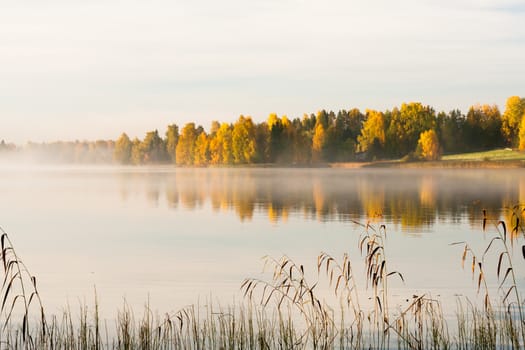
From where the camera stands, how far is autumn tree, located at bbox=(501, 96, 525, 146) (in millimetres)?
181125

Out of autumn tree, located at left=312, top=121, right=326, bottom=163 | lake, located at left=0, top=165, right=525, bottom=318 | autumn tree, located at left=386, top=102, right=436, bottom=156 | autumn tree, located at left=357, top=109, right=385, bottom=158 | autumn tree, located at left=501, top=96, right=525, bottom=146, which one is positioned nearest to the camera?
lake, located at left=0, top=165, right=525, bottom=318

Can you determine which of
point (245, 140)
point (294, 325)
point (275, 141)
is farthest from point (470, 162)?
point (294, 325)

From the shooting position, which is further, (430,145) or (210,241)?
(430,145)

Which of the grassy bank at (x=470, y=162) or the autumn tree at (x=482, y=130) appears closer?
the grassy bank at (x=470, y=162)

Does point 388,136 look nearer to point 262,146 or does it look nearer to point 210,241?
point 262,146

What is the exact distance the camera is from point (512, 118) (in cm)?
18112

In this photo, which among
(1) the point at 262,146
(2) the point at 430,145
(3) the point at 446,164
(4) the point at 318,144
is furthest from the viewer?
(1) the point at 262,146

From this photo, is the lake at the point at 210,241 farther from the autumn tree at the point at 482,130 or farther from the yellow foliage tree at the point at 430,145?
the autumn tree at the point at 482,130

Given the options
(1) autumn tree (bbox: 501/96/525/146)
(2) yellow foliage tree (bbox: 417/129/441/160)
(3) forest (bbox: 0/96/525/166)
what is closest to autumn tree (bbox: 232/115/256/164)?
(3) forest (bbox: 0/96/525/166)

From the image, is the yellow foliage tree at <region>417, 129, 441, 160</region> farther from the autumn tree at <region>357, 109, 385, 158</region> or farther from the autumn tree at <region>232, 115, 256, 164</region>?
the autumn tree at <region>232, 115, 256, 164</region>

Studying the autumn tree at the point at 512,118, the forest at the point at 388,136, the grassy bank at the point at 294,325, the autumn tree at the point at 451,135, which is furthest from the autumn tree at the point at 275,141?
the grassy bank at the point at 294,325

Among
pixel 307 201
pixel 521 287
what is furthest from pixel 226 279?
pixel 307 201

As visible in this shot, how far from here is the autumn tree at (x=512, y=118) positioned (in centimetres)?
18112

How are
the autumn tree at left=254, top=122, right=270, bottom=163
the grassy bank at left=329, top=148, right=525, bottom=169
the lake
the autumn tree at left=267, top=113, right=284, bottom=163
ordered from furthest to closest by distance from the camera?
the autumn tree at left=254, top=122, right=270, bottom=163, the autumn tree at left=267, top=113, right=284, bottom=163, the grassy bank at left=329, top=148, right=525, bottom=169, the lake
